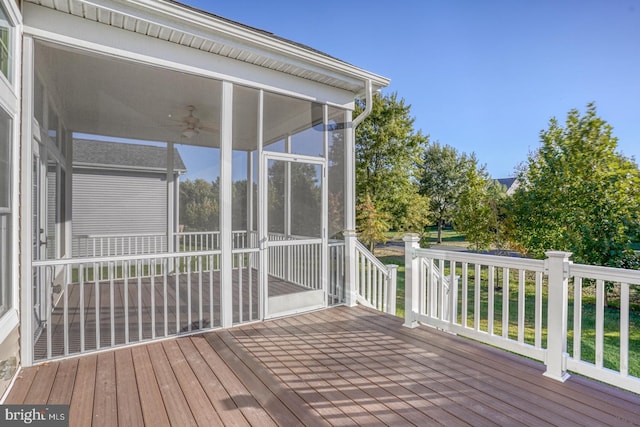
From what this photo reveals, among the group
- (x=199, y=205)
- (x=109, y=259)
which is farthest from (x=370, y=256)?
(x=109, y=259)

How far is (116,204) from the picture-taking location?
593cm

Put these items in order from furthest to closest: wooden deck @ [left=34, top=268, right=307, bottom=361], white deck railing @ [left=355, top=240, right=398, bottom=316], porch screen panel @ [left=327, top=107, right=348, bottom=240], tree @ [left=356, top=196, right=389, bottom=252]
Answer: tree @ [left=356, top=196, right=389, bottom=252] → white deck railing @ [left=355, top=240, right=398, bottom=316] → porch screen panel @ [left=327, top=107, right=348, bottom=240] → wooden deck @ [left=34, top=268, right=307, bottom=361]

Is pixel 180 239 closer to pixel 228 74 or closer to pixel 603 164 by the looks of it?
pixel 228 74

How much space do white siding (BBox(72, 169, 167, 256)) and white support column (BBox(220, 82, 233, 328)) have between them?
2.26 m

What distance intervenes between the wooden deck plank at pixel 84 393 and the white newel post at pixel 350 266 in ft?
9.76

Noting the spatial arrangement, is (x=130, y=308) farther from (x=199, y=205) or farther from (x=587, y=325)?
(x=587, y=325)

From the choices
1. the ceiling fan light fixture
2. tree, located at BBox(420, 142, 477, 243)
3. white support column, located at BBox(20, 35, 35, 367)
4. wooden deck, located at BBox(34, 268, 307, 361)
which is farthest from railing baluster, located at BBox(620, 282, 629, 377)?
tree, located at BBox(420, 142, 477, 243)

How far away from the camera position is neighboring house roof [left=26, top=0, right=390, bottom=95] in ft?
9.29

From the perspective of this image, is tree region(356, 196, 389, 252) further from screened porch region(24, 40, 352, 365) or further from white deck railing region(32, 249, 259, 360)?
white deck railing region(32, 249, 259, 360)

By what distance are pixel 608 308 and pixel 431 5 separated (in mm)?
7750

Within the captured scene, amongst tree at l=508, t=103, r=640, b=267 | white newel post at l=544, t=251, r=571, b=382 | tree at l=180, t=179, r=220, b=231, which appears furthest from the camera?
tree at l=508, t=103, r=640, b=267

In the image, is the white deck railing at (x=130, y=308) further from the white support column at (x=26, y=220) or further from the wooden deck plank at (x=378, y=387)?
the wooden deck plank at (x=378, y=387)

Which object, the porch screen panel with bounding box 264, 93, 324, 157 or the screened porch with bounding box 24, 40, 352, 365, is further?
the porch screen panel with bounding box 264, 93, 324, 157

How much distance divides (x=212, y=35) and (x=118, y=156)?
3394 mm
